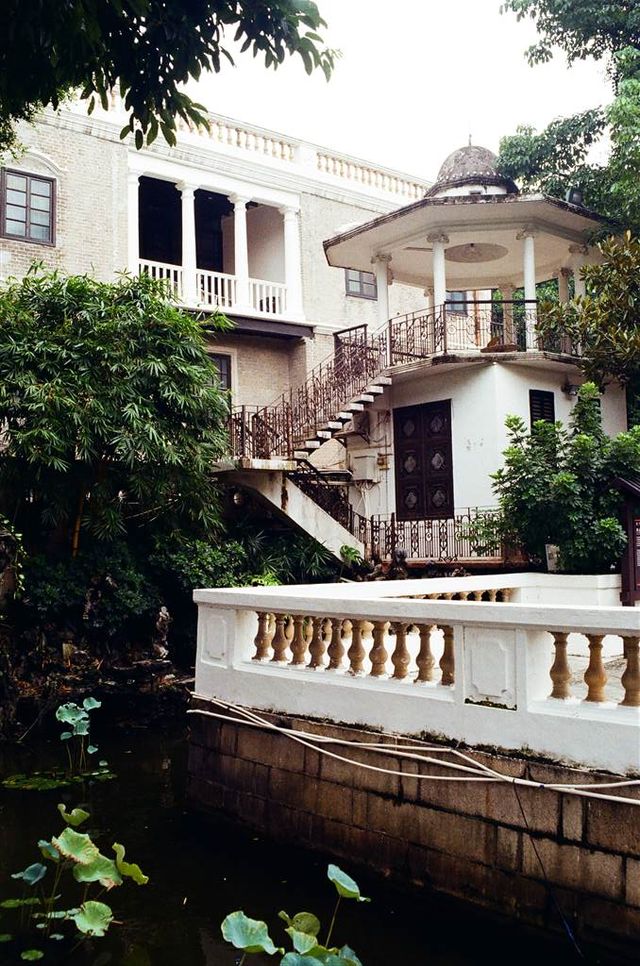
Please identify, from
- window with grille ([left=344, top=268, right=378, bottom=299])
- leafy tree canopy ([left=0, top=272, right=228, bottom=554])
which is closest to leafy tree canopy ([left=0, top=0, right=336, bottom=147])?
leafy tree canopy ([left=0, top=272, right=228, bottom=554])

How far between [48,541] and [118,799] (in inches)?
214

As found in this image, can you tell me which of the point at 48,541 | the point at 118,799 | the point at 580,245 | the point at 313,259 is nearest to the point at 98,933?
the point at 118,799

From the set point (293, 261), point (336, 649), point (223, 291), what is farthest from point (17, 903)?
point (293, 261)

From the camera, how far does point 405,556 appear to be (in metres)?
16.0

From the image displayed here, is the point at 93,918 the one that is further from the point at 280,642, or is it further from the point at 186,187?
the point at 186,187

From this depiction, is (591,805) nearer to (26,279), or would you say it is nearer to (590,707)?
(590,707)

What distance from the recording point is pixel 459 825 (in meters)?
5.42

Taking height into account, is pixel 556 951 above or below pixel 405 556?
below

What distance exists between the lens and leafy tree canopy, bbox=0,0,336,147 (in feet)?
18.5

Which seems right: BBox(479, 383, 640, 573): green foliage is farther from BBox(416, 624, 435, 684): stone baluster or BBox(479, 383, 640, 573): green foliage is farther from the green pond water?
BBox(416, 624, 435, 684): stone baluster

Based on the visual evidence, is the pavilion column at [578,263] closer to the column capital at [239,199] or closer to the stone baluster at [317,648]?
the column capital at [239,199]

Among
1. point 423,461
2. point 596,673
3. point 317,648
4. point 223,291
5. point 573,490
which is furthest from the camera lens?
point 223,291

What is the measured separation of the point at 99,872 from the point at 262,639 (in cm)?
253

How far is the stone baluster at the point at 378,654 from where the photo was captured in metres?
6.24
